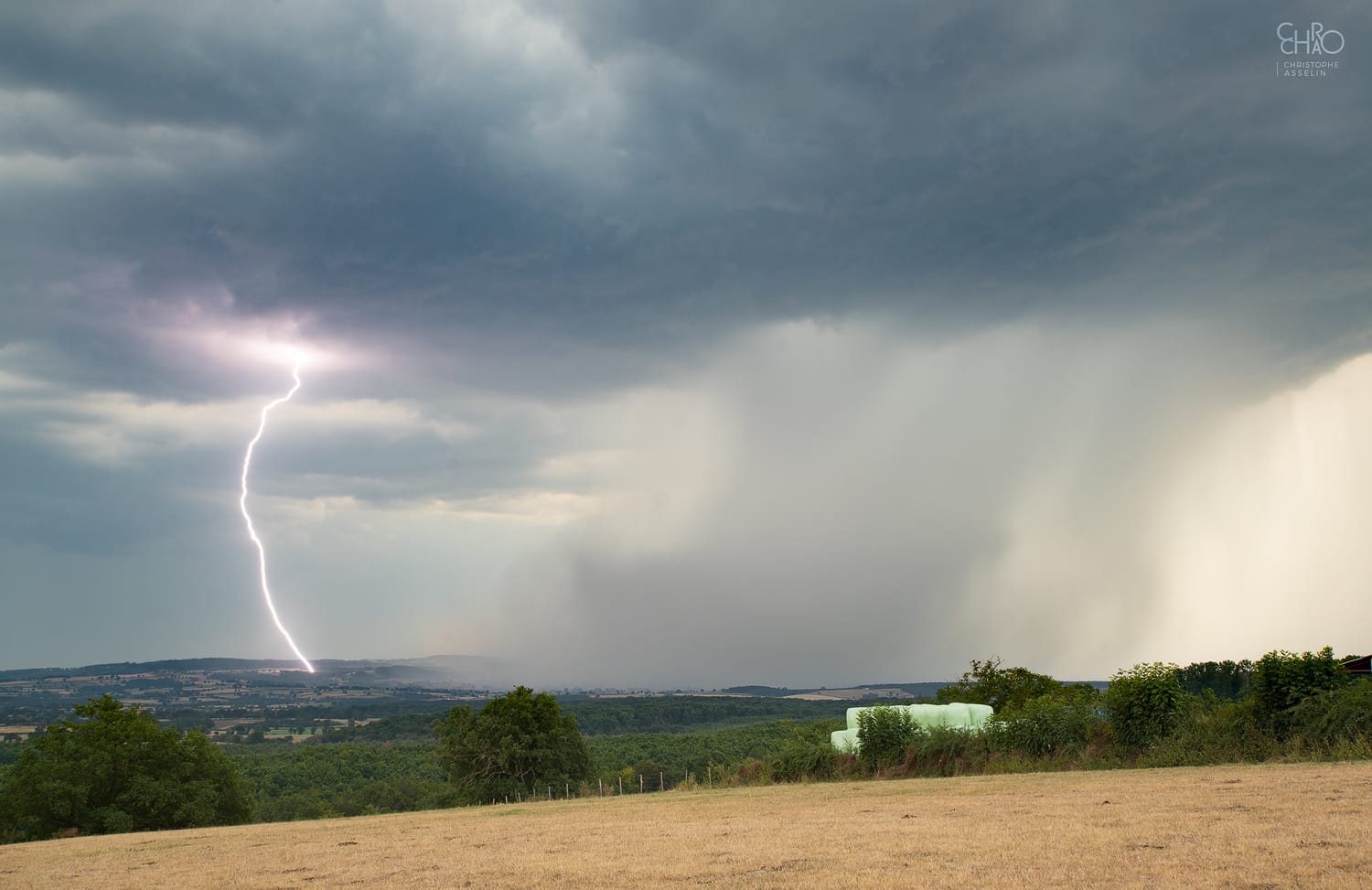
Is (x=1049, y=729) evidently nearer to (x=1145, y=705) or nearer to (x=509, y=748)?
(x=1145, y=705)

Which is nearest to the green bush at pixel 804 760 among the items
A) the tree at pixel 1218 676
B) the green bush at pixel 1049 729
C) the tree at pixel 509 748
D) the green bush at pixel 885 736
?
the green bush at pixel 885 736

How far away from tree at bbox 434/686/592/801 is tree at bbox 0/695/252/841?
17.0 meters

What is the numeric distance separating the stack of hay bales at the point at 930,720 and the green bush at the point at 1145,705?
730 cm

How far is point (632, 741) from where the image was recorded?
148500mm

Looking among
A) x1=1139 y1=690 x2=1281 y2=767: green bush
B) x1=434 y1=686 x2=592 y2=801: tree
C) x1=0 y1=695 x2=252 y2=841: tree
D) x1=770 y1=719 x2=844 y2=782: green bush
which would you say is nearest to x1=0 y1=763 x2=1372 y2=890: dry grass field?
x1=1139 y1=690 x2=1281 y2=767: green bush

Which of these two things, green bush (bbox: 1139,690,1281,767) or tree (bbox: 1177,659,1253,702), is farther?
tree (bbox: 1177,659,1253,702)

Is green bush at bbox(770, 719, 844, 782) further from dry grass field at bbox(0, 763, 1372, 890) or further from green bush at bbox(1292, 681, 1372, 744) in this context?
green bush at bbox(1292, 681, 1372, 744)

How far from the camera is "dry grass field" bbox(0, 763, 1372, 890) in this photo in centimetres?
1495

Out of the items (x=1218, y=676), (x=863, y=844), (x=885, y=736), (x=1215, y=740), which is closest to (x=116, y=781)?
(x=885, y=736)

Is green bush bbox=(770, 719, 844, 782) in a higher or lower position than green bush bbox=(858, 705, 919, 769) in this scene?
lower

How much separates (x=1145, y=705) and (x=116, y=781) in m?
63.1

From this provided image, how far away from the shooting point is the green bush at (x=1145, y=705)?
1540 inches

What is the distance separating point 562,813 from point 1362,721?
2823 cm

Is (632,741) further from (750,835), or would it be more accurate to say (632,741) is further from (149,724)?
(750,835)
